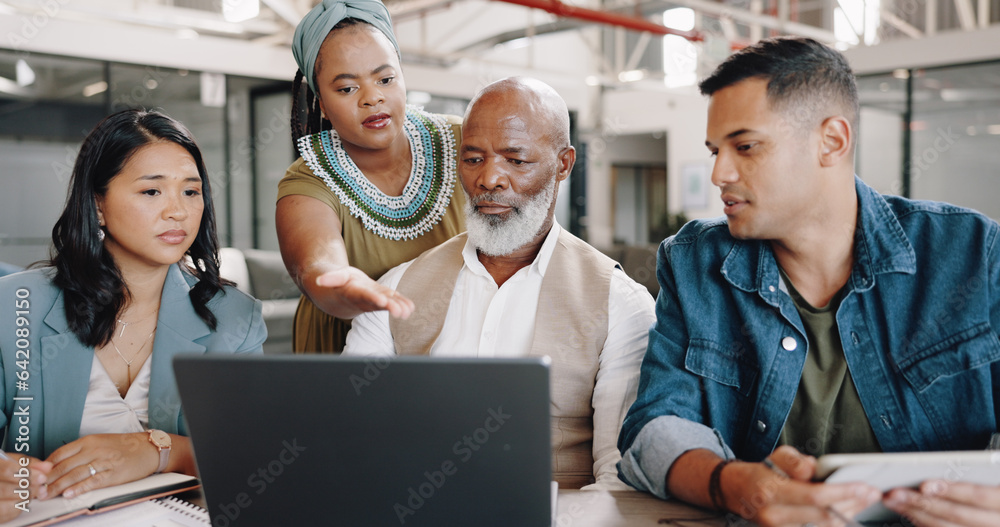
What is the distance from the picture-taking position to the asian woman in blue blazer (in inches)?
63.3

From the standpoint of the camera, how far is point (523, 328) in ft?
5.87

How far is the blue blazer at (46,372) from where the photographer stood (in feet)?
5.25

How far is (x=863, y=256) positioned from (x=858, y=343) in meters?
0.16

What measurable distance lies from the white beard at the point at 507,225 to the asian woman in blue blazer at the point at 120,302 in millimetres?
599

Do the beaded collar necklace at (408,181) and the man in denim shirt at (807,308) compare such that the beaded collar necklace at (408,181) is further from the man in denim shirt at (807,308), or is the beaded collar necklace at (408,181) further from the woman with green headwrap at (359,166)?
the man in denim shirt at (807,308)

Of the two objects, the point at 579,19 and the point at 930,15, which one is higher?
the point at 930,15

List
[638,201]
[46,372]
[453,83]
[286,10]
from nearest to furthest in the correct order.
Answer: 1. [46,372]
2. [286,10]
3. [453,83]
4. [638,201]

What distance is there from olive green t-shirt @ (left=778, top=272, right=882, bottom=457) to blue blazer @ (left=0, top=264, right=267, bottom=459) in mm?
1276

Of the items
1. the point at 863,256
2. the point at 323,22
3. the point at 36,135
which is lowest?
the point at 863,256

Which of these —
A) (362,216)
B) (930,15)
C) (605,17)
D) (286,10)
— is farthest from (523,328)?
(930,15)

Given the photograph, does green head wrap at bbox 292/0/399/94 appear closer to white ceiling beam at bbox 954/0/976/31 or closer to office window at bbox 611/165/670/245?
white ceiling beam at bbox 954/0/976/31

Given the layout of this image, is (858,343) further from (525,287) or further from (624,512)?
(525,287)

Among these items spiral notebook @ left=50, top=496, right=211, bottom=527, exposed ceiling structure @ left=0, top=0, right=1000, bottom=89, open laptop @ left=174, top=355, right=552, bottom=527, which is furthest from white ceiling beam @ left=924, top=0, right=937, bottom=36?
spiral notebook @ left=50, top=496, right=211, bottom=527

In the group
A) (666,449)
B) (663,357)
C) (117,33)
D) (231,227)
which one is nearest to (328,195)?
(663,357)
